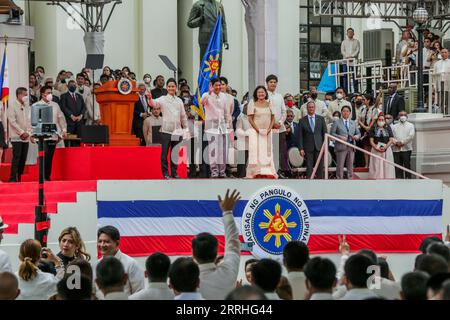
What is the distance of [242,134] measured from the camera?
22.5 metres

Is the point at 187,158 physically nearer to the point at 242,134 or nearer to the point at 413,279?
the point at 242,134

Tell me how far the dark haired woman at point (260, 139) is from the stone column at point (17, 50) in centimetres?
727

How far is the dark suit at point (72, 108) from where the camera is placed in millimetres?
24656

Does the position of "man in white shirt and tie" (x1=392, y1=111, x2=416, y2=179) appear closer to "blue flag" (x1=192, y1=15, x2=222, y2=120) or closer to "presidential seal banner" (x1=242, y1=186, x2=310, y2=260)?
"blue flag" (x1=192, y1=15, x2=222, y2=120)

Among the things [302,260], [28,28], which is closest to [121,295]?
[302,260]

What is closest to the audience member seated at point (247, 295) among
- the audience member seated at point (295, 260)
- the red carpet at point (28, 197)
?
the audience member seated at point (295, 260)

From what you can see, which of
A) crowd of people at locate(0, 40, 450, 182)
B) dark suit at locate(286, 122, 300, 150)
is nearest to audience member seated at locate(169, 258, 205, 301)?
crowd of people at locate(0, 40, 450, 182)

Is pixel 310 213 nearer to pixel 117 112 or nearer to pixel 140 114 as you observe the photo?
pixel 117 112

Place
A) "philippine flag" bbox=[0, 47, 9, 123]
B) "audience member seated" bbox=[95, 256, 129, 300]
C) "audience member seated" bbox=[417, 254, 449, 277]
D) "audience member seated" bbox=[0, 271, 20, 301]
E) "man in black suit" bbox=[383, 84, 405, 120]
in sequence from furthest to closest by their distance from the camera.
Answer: "man in black suit" bbox=[383, 84, 405, 120] → "philippine flag" bbox=[0, 47, 9, 123] → "audience member seated" bbox=[417, 254, 449, 277] → "audience member seated" bbox=[95, 256, 129, 300] → "audience member seated" bbox=[0, 271, 20, 301]

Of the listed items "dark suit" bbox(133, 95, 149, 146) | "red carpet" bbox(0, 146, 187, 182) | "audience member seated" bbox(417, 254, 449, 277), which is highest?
"dark suit" bbox(133, 95, 149, 146)

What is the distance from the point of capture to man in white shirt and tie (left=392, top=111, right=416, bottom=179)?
2647cm

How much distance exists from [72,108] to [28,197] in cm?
412

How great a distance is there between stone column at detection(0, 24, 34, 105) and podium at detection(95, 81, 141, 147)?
13.9ft

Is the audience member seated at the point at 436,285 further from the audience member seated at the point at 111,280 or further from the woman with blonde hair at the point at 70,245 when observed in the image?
the woman with blonde hair at the point at 70,245
